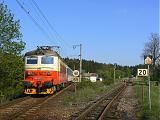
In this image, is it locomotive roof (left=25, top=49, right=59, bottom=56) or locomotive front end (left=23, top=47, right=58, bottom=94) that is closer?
locomotive front end (left=23, top=47, right=58, bottom=94)

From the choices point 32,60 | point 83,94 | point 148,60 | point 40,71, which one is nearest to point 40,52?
point 32,60

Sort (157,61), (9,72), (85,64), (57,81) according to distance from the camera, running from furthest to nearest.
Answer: (85,64)
(157,61)
(57,81)
(9,72)

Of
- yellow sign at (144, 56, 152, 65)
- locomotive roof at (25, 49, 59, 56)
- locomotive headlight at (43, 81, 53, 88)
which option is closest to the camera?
yellow sign at (144, 56, 152, 65)

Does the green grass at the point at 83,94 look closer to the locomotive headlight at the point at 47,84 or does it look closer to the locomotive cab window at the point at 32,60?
the locomotive headlight at the point at 47,84

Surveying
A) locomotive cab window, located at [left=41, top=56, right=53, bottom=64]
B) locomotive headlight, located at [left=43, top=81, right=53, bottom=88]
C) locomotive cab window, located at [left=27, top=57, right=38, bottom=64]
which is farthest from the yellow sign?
locomotive cab window, located at [left=27, top=57, right=38, bottom=64]

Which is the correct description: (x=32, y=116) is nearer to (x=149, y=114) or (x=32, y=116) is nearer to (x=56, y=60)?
(x=149, y=114)

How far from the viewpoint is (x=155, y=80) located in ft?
233

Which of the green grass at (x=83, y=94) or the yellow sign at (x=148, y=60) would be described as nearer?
the yellow sign at (x=148, y=60)

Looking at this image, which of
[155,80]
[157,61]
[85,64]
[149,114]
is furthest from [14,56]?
[85,64]

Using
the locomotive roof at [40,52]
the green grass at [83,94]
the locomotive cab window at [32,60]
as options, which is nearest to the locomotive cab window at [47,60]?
the locomotive roof at [40,52]

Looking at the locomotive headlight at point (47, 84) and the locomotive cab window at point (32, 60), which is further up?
the locomotive cab window at point (32, 60)

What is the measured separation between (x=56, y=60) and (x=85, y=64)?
122 metres

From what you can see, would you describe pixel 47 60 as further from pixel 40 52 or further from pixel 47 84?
pixel 47 84

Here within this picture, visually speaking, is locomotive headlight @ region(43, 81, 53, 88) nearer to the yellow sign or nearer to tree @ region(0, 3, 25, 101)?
tree @ region(0, 3, 25, 101)
